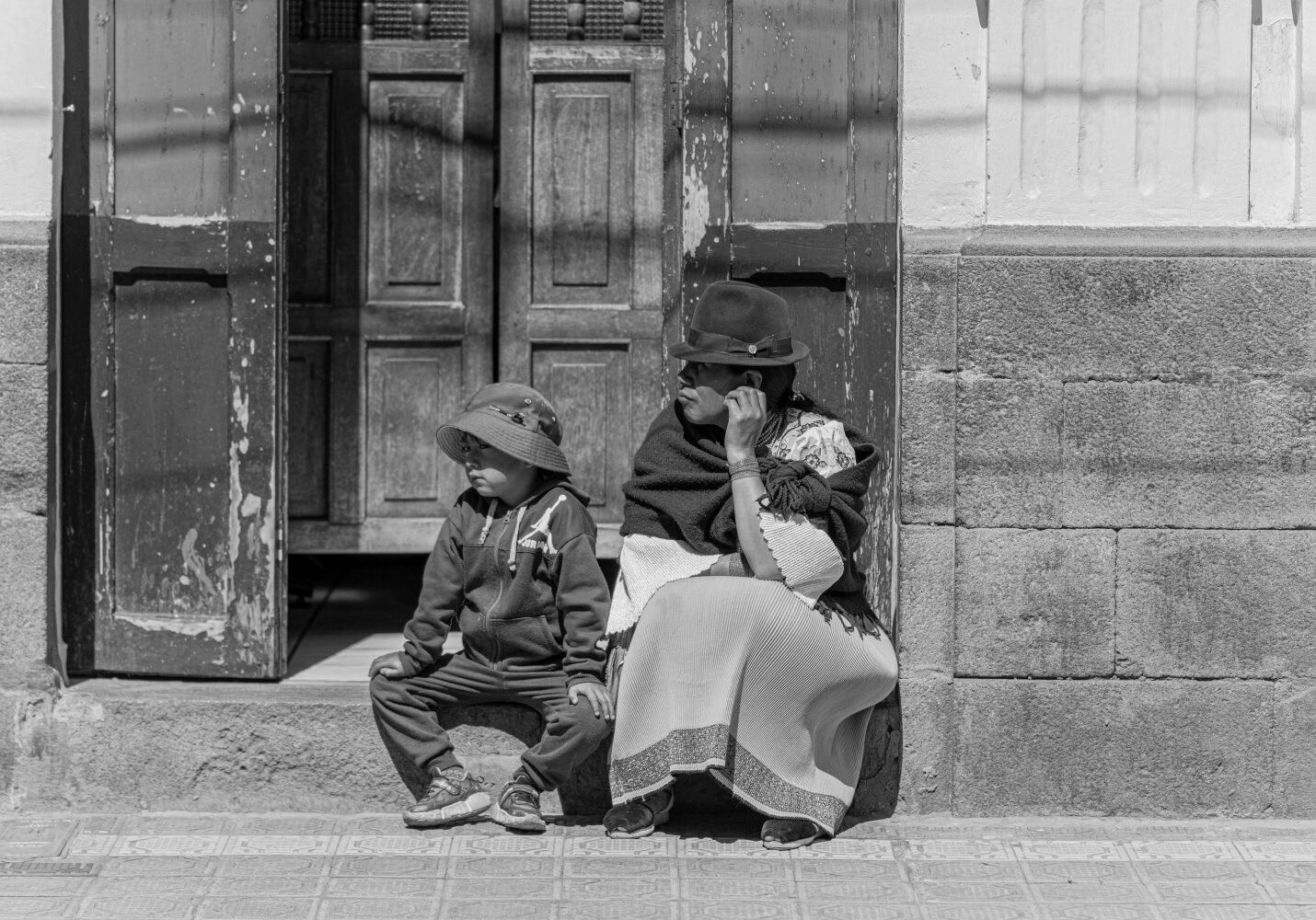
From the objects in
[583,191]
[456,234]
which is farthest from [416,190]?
[583,191]

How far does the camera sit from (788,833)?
5.09 metres

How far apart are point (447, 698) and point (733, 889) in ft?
3.52

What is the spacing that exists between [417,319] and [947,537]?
2.37 meters

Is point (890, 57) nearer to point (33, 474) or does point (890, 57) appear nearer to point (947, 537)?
point (947, 537)

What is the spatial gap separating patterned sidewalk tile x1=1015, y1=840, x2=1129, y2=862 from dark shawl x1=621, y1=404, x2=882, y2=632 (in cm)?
79

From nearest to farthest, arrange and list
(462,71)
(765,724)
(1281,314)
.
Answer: (765,724)
(1281,314)
(462,71)

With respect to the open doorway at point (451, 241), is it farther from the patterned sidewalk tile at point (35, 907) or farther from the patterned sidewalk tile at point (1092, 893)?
the patterned sidewalk tile at point (1092, 893)

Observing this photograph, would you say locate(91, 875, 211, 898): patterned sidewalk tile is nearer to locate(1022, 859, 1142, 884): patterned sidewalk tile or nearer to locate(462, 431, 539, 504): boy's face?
locate(462, 431, 539, 504): boy's face

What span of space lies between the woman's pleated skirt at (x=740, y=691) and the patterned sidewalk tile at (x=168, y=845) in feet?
3.75

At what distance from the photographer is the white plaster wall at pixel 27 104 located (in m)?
5.33

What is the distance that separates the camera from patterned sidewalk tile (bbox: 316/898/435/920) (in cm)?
454

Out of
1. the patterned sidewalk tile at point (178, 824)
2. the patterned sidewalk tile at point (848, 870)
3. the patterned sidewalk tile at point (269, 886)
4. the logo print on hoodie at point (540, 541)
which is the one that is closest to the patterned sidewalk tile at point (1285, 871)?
the patterned sidewalk tile at point (848, 870)

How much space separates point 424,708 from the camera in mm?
5293

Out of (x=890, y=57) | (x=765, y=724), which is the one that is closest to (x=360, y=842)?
(x=765, y=724)
